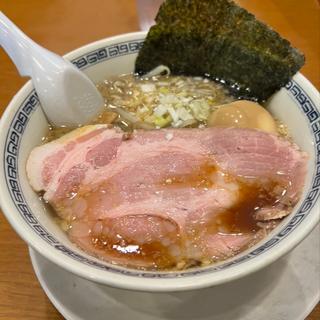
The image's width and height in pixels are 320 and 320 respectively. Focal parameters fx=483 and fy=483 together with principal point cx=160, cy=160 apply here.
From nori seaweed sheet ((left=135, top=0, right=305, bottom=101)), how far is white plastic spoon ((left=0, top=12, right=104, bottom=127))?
0.74 ft

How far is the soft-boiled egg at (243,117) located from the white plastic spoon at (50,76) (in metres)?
0.34

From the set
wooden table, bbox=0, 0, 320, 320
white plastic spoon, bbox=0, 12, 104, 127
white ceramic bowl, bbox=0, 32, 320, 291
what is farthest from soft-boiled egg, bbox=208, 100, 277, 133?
wooden table, bbox=0, 0, 320, 320

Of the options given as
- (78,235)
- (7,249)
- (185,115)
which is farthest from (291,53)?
(7,249)

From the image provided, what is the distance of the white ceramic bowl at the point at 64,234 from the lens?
84 centimetres

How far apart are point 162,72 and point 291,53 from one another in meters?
0.38

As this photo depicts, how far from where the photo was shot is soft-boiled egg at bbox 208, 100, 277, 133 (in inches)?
47.7

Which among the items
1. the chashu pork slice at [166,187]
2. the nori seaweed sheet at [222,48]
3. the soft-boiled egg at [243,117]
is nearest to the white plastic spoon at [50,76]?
the chashu pork slice at [166,187]

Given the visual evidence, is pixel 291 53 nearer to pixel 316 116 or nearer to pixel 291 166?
pixel 316 116

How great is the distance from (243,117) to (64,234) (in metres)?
0.53

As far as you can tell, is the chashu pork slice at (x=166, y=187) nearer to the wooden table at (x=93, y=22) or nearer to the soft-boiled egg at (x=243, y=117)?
the soft-boiled egg at (x=243, y=117)

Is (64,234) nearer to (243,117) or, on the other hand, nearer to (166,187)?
(166,187)

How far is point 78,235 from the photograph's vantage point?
101cm

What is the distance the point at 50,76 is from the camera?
3.92 feet

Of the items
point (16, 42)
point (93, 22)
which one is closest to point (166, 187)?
point (16, 42)
